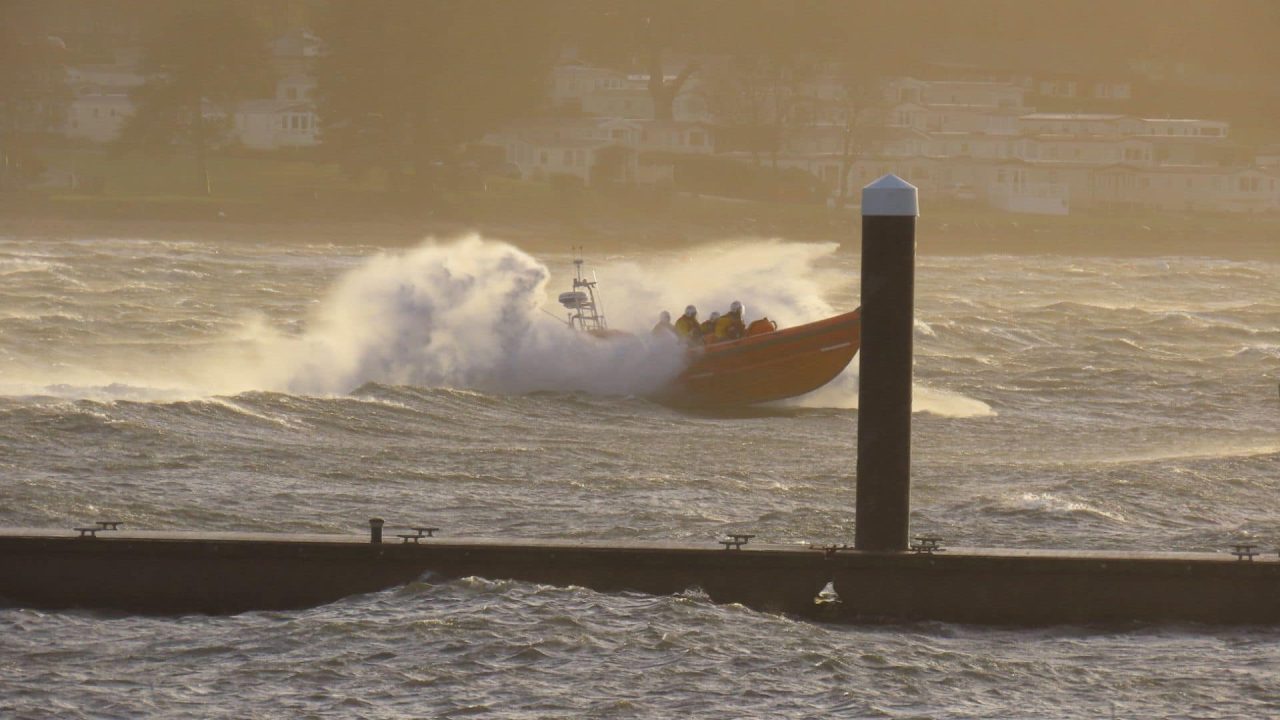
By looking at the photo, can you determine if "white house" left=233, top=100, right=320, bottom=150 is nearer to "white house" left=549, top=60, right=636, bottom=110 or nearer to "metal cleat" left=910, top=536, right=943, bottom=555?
"white house" left=549, top=60, right=636, bottom=110

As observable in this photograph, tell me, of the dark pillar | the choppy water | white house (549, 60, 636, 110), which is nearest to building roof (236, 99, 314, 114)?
white house (549, 60, 636, 110)

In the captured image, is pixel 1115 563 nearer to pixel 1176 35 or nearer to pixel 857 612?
pixel 857 612

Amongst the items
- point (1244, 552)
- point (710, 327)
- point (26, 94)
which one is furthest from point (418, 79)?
point (1244, 552)

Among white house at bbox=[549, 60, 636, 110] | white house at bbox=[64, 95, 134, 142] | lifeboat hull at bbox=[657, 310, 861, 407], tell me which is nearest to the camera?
lifeboat hull at bbox=[657, 310, 861, 407]

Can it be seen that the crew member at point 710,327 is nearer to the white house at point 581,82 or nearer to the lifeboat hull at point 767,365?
the lifeboat hull at point 767,365

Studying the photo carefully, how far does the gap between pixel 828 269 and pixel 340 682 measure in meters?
69.3

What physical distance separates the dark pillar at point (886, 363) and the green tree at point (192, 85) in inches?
3407

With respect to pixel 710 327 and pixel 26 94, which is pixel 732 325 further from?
pixel 26 94

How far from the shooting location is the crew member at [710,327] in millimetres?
31156

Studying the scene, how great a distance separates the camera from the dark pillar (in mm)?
16031

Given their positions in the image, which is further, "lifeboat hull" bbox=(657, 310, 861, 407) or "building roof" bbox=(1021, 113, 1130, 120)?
"building roof" bbox=(1021, 113, 1130, 120)

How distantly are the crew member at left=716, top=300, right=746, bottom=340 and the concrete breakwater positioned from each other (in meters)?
14.4

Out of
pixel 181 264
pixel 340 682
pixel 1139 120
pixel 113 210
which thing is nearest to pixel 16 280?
pixel 181 264

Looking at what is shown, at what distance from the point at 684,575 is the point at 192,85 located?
90.8 metres
